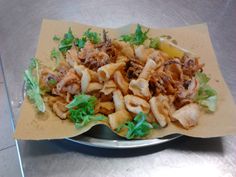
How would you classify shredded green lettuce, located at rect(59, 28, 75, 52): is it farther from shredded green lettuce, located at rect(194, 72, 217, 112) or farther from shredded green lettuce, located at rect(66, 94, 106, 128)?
shredded green lettuce, located at rect(194, 72, 217, 112)

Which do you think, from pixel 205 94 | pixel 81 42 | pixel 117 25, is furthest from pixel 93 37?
pixel 205 94

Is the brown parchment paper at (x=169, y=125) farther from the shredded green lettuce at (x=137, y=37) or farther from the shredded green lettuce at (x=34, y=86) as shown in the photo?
the shredded green lettuce at (x=137, y=37)

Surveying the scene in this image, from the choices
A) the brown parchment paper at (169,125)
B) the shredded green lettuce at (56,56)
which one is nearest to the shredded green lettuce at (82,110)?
the brown parchment paper at (169,125)

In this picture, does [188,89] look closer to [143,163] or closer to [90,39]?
[143,163]

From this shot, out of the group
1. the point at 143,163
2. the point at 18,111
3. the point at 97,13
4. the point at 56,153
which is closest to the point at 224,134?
the point at 143,163

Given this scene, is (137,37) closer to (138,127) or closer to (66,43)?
(66,43)
